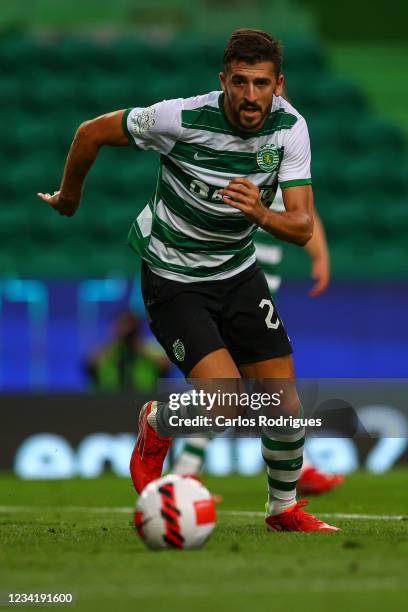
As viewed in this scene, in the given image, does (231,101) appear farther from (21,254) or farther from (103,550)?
(21,254)

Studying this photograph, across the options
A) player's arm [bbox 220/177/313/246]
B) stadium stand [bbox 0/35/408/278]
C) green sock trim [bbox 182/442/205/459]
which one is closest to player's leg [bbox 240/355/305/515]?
player's arm [bbox 220/177/313/246]

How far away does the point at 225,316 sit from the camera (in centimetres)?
592

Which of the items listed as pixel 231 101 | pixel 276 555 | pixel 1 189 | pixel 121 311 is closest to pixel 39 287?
pixel 121 311

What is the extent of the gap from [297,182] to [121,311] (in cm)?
766

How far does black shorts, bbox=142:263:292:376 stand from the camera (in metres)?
5.84

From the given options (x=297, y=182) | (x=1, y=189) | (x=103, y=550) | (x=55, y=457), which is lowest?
(x=55, y=457)

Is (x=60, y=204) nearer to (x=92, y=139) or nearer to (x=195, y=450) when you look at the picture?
(x=92, y=139)

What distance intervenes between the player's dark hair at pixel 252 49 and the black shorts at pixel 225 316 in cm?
96

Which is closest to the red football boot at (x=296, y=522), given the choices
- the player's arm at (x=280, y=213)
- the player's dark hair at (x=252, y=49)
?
the player's arm at (x=280, y=213)

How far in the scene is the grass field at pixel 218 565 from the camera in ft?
12.5

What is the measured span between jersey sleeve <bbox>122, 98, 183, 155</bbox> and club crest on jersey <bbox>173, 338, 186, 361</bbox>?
82cm

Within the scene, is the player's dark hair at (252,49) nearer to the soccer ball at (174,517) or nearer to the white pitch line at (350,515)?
the soccer ball at (174,517)

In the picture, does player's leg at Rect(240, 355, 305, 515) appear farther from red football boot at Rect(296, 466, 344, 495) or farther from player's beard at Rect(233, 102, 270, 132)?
red football boot at Rect(296, 466, 344, 495)

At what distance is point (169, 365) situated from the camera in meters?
12.8
